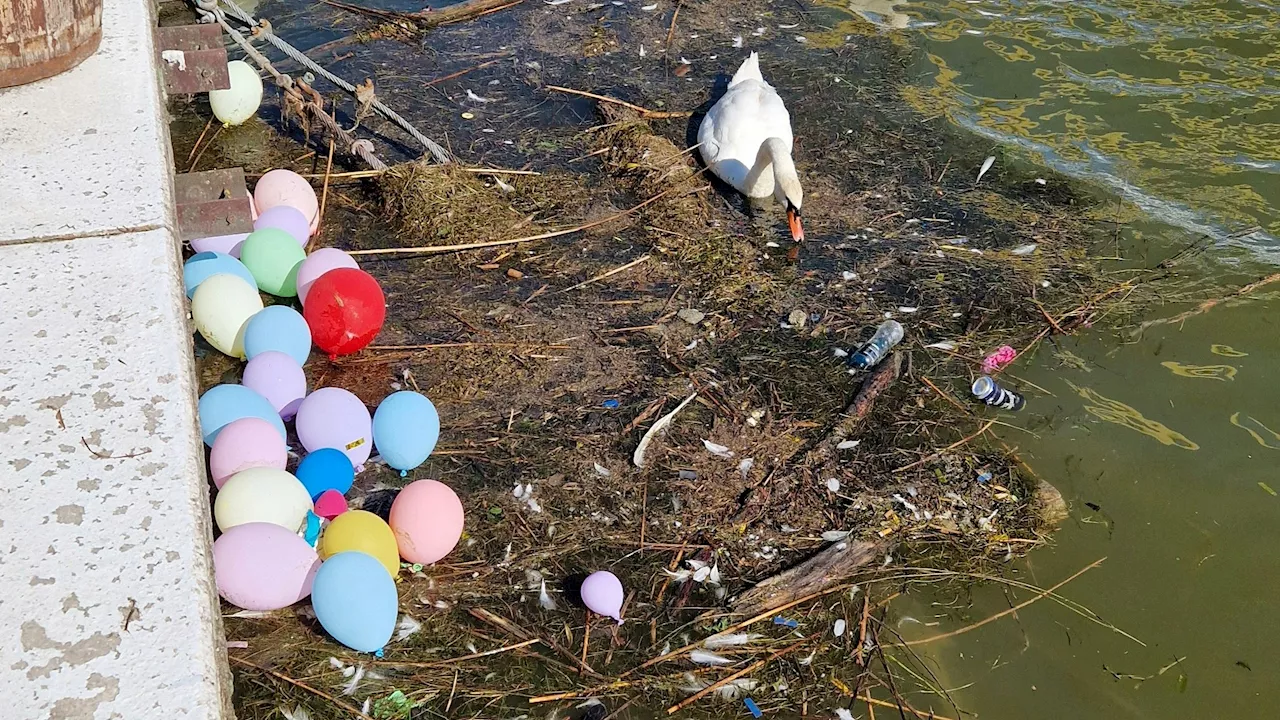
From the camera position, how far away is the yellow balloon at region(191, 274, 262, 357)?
4.22 meters

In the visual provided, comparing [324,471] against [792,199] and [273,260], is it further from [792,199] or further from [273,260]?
[792,199]

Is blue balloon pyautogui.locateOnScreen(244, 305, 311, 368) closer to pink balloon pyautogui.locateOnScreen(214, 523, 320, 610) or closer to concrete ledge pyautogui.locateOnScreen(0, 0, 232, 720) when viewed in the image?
concrete ledge pyautogui.locateOnScreen(0, 0, 232, 720)

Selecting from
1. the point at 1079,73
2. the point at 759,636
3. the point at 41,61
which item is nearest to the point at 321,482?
the point at 759,636

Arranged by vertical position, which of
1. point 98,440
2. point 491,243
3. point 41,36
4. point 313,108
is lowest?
point 491,243

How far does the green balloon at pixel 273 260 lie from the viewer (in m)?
4.65

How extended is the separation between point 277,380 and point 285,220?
1.30 metres

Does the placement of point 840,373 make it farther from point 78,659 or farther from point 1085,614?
point 78,659

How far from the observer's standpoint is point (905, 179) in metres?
6.11

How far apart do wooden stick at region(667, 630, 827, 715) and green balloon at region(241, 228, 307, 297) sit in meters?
2.73

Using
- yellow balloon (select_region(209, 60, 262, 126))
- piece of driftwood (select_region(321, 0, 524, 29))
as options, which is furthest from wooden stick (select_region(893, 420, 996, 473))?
piece of driftwood (select_region(321, 0, 524, 29))

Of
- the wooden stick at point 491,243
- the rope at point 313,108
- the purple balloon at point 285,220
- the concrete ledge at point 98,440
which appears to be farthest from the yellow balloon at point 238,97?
the concrete ledge at point 98,440

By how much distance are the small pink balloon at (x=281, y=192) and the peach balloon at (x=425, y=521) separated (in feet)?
7.27

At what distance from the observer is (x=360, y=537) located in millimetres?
3236

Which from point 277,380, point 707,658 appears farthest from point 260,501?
point 707,658
